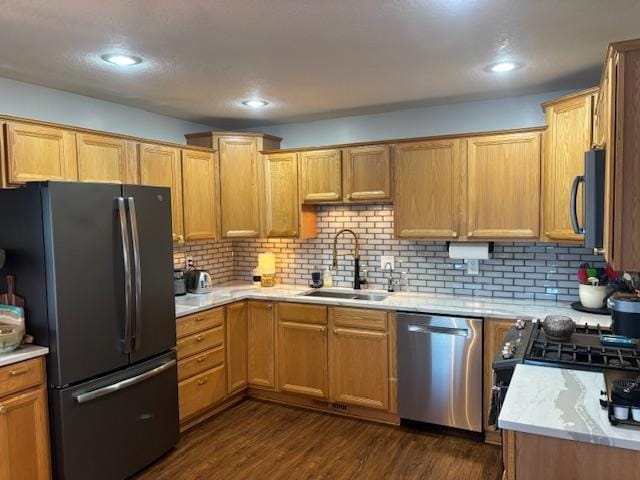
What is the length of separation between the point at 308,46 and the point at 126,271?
161 cm

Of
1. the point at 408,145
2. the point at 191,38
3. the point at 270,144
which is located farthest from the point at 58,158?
the point at 408,145

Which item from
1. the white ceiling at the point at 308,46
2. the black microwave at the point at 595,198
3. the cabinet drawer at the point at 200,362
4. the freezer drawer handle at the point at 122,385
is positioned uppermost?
the white ceiling at the point at 308,46

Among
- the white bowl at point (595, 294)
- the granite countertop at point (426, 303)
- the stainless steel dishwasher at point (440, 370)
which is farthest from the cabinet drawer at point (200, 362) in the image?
the white bowl at point (595, 294)

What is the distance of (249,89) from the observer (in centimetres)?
328

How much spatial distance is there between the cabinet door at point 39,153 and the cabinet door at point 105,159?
62 millimetres

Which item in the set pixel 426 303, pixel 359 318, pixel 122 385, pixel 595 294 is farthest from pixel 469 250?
pixel 122 385

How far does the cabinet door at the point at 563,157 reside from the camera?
9.71ft

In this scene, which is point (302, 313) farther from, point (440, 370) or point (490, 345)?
point (490, 345)

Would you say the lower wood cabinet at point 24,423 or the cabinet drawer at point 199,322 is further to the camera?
the cabinet drawer at point 199,322

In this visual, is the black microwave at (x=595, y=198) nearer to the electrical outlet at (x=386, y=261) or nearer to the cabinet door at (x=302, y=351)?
the cabinet door at (x=302, y=351)

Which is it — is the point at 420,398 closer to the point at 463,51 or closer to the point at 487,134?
the point at 487,134

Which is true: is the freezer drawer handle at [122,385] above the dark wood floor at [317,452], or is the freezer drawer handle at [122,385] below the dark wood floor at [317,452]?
above

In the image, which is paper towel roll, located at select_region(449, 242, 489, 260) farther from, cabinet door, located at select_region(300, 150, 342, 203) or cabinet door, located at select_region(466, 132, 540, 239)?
cabinet door, located at select_region(300, 150, 342, 203)

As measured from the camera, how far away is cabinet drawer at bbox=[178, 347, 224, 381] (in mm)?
3408
